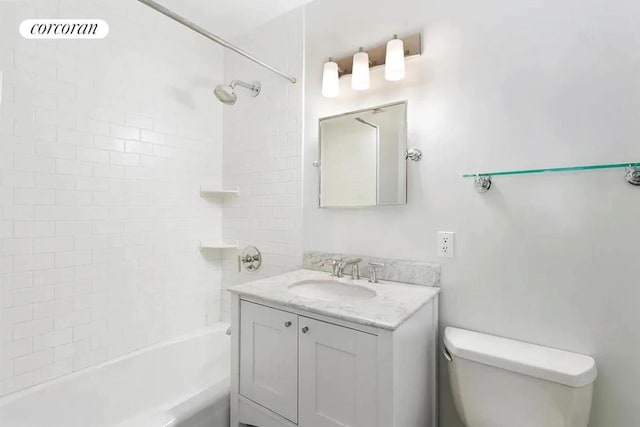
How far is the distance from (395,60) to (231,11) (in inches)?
47.0

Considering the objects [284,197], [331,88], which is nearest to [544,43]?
[331,88]

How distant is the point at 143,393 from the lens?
1.80 metres

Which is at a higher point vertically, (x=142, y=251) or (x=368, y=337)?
(x=142, y=251)

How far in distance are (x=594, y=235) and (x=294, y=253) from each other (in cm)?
147

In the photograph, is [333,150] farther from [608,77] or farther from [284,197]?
[608,77]

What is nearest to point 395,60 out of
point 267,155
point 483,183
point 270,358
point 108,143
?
point 483,183

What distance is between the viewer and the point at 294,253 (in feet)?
6.58

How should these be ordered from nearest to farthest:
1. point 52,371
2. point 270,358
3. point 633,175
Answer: point 633,175
point 270,358
point 52,371

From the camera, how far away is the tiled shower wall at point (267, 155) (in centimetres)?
200

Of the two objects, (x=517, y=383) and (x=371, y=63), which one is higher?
(x=371, y=63)

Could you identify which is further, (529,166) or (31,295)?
(31,295)

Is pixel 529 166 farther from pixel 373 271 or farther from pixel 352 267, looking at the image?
pixel 352 267

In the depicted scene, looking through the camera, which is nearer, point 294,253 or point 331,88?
point 331,88

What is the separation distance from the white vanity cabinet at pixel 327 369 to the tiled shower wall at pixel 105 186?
0.87 m
